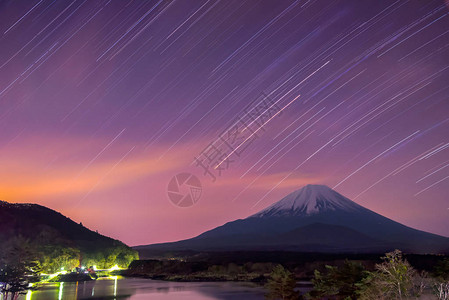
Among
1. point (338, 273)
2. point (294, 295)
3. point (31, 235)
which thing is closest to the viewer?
point (338, 273)

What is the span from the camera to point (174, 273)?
91062 millimetres

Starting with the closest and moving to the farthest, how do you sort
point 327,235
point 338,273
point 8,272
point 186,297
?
point 338,273 → point 8,272 → point 186,297 → point 327,235

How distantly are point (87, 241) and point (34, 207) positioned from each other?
21.7 m

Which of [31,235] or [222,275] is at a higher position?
[31,235]

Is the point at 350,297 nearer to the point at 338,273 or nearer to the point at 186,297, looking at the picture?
the point at 338,273

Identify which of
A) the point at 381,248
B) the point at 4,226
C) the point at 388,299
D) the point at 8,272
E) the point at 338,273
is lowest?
the point at 388,299

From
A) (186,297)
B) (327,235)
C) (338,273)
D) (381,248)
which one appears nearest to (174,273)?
(186,297)

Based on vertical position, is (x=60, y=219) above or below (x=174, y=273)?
above

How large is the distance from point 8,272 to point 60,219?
119 m

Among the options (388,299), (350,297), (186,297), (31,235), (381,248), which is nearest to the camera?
(388,299)

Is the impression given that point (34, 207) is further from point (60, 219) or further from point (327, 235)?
point (327, 235)

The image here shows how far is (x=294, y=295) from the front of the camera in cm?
3597

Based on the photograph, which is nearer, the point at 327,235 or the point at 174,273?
the point at 174,273

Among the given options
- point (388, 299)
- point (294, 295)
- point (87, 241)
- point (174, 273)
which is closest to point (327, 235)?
point (87, 241)
